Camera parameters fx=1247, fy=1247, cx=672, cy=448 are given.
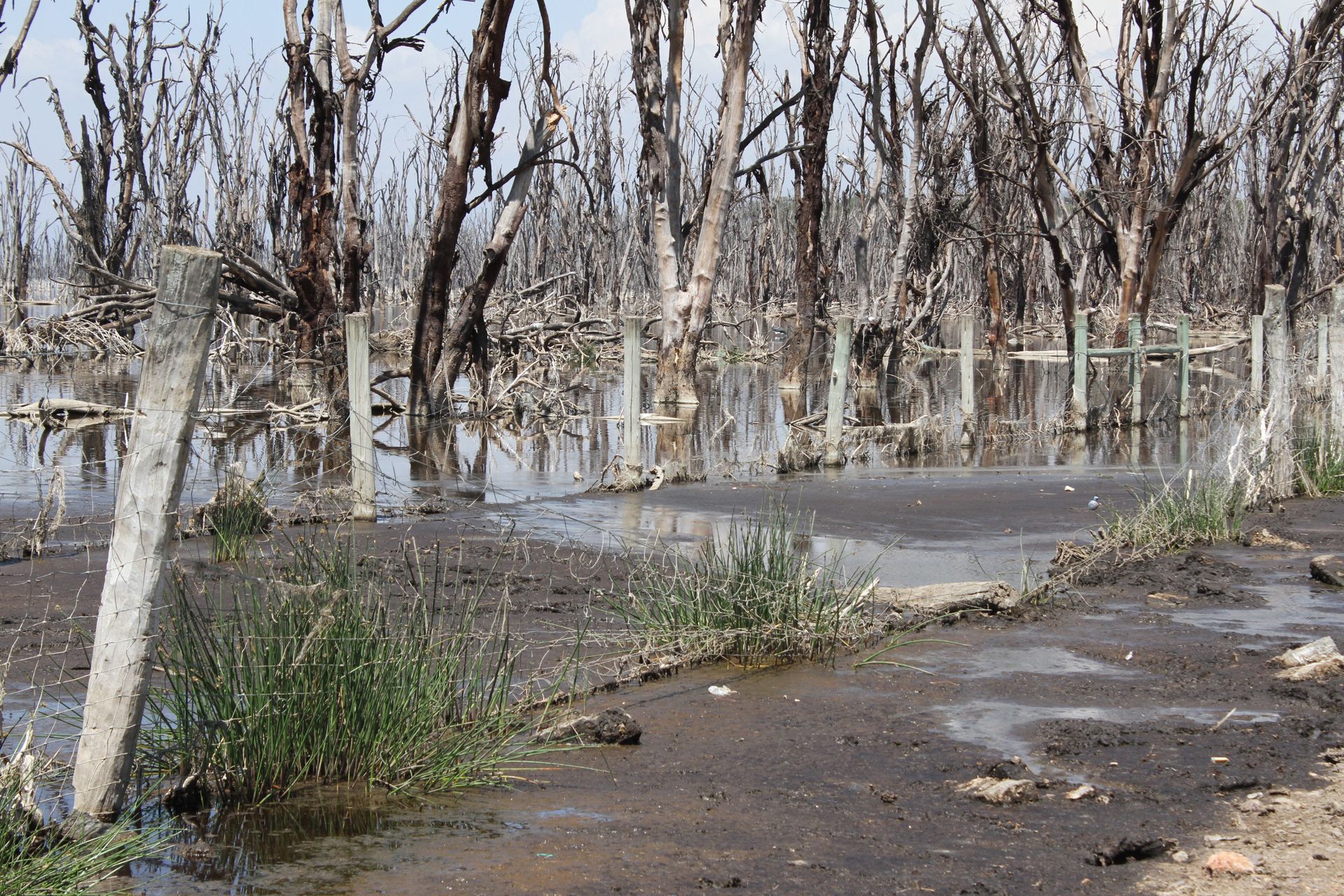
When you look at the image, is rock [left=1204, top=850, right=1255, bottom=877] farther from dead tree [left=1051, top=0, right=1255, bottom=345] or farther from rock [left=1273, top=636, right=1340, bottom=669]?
dead tree [left=1051, top=0, right=1255, bottom=345]

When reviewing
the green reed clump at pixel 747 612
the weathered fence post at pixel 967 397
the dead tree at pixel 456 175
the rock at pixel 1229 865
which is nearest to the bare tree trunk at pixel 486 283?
the dead tree at pixel 456 175

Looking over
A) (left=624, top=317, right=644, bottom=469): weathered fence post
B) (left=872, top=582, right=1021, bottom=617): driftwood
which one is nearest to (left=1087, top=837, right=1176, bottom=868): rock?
(left=872, top=582, right=1021, bottom=617): driftwood

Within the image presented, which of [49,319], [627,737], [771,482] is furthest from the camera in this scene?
[49,319]

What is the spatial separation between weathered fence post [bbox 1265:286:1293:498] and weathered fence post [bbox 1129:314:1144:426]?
18.1 ft

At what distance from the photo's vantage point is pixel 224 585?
6.46m

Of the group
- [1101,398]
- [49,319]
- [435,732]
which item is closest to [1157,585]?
[435,732]

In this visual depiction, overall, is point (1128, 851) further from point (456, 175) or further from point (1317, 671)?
point (456, 175)

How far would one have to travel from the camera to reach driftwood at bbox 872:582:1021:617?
6.16 metres

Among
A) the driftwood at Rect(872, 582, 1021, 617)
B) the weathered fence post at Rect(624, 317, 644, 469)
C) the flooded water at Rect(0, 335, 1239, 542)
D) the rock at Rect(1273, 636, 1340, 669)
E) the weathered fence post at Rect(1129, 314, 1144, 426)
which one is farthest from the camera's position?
the weathered fence post at Rect(1129, 314, 1144, 426)

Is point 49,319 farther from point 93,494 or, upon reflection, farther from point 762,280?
point 762,280

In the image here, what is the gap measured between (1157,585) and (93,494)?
740cm

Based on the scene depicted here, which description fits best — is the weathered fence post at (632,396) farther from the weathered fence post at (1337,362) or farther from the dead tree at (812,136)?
the dead tree at (812,136)

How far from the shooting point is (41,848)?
310cm

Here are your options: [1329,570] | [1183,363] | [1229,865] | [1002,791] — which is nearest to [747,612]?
[1002,791]
